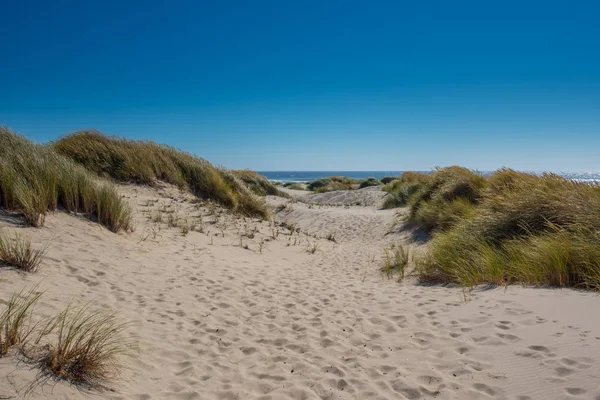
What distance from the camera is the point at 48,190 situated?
251 inches

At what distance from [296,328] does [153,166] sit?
10644 mm

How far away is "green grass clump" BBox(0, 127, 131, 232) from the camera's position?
5867mm

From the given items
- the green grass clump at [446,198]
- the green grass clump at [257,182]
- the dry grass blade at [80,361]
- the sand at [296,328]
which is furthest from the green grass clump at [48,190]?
the green grass clump at [257,182]

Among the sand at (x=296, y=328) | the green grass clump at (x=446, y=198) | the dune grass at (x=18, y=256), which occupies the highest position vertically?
the green grass clump at (x=446, y=198)

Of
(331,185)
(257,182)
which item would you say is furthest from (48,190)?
(331,185)

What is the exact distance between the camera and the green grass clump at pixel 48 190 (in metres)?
5.87

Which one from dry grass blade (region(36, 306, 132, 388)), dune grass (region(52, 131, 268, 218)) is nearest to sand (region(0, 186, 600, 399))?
dry grass blade (region(36, 306, 132, 388))

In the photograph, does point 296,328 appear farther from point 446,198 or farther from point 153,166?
point 153,166

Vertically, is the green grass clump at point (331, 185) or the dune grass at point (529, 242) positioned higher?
the green grass clump at point (331, 185)

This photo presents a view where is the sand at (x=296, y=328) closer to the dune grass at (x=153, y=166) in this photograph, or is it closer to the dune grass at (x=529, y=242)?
the dune grass at (x=529, y=242)

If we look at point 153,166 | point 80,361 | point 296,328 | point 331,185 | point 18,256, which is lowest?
point 296,328

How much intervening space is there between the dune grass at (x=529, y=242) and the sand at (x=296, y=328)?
518mm

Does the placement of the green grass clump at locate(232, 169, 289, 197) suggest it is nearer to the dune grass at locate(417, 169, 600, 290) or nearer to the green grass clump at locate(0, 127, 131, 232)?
the green grass clump at locate(0, 127, 131, 232)

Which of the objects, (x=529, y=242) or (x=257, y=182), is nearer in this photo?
(x=529, y=242)
